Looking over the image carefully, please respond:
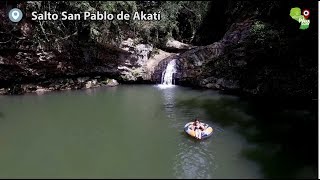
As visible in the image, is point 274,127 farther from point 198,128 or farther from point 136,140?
point 136,140

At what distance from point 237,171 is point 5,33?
18570 millimetres

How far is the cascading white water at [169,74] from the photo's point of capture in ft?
95.4

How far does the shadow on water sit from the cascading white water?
5114 millimetres

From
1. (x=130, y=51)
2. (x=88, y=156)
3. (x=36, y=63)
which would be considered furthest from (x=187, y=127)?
(x=36, y=63)

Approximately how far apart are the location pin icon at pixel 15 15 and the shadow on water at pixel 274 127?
1206 cm

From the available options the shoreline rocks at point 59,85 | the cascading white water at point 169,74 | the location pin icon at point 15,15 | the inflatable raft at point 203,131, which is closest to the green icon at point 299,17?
the inflatable raft at point 203,131

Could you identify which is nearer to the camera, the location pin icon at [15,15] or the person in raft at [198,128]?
the person in raft at [198,128]

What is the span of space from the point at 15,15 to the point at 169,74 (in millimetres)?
11807

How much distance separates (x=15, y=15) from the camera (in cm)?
2459

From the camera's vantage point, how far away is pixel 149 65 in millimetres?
30141

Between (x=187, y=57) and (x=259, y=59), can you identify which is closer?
(x=259, y=59)

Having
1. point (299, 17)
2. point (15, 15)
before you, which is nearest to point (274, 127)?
point (299, 17)

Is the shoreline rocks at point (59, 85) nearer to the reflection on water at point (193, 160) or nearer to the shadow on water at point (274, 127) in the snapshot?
the shadow on water at point (274, 127)

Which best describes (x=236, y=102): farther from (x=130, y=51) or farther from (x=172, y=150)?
(x=130, y=51)
